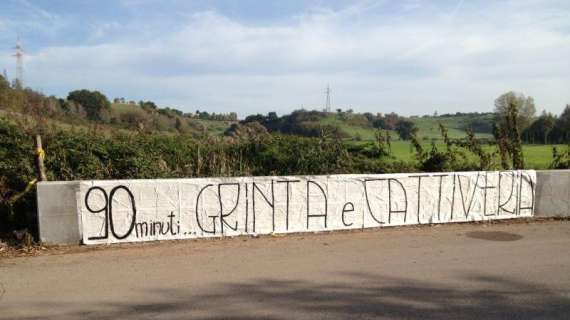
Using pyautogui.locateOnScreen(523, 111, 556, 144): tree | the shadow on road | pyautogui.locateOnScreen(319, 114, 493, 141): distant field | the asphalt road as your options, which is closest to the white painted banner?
the asphalt road

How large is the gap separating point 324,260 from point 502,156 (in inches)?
332

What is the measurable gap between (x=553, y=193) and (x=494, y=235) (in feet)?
9.46

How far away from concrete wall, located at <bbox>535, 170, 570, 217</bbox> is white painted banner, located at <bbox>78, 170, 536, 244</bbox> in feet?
0.74

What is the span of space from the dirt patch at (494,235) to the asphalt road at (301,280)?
0.08 metres

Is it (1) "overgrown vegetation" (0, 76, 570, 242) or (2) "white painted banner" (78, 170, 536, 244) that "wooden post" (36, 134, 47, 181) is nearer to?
(1) "overgrown vegetation" (0, 76, 570, 242)

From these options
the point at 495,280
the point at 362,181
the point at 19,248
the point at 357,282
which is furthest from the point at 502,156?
the point at 19,248

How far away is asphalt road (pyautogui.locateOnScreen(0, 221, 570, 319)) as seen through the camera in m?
4.39

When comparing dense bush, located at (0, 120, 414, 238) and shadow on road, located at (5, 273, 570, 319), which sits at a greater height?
dense bush, located at (0, 120, 414, 238)

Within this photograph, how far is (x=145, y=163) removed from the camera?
903cm

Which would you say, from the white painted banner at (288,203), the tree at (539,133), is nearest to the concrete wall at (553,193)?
the white painted banner at (288,203)

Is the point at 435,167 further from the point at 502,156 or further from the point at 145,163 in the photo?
the point at 145,163

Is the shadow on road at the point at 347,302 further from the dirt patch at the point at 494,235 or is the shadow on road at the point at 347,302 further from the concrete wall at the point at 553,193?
the concrete wall at the point at 553,193

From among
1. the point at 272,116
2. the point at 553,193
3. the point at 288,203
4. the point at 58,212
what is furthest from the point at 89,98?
the point at 553,193

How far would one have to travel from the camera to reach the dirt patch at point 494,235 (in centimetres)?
780
